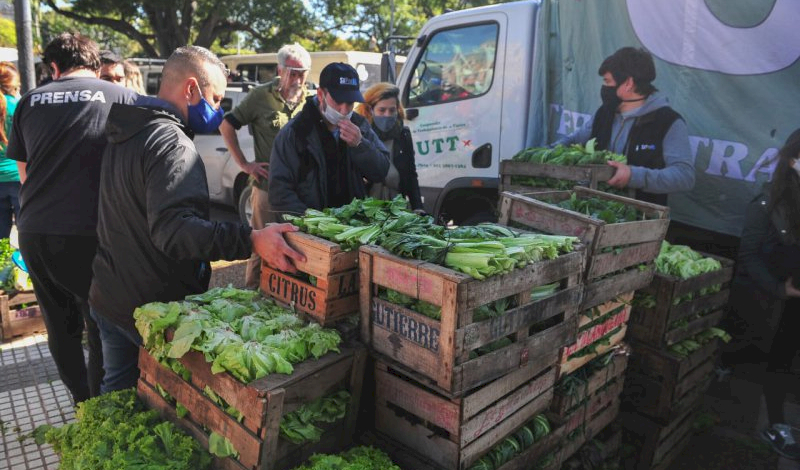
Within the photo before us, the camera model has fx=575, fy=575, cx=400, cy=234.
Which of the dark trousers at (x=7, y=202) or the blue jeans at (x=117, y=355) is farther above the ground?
the dark trousers at (x=7, y=202)

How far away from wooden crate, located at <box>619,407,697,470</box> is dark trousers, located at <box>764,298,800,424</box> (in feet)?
2.20

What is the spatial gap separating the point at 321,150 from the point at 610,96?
9.69ft

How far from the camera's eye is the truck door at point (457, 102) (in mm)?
6008

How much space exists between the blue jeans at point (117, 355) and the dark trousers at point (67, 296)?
22.4 inches

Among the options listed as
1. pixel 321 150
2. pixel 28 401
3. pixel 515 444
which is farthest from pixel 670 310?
pixel 28 401

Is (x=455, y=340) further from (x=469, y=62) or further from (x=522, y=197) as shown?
(x=469, y=62)

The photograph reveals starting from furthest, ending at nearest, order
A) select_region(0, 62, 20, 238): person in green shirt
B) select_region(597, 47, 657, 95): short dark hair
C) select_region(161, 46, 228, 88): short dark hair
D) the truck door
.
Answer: the truck door < select_region(0, 62, 20, 238): person in green shirt < select_region(597, 47, 657, 95): short dark hair < select_region(161, 46, 228, 88): short dark hair

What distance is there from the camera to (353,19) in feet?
105

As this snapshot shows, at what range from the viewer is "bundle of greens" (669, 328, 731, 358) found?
12.7 ft

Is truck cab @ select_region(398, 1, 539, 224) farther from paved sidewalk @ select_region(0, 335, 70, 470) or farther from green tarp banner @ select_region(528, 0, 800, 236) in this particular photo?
paved sidewalk @ select_region(0, 335, 70, 470)

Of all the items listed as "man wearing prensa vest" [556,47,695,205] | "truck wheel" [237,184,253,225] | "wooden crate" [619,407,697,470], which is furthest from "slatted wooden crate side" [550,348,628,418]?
"truck wheel" [237,184,253,225]

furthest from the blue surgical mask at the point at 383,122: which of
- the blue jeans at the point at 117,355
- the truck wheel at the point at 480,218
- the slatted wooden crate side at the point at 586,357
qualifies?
the blue jeans at the point at 117,355

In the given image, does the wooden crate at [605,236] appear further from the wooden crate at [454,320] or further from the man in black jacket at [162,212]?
the man in black jacket at [162,212]

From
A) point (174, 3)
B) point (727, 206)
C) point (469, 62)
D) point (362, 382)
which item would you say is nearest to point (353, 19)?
point (174, 3)
